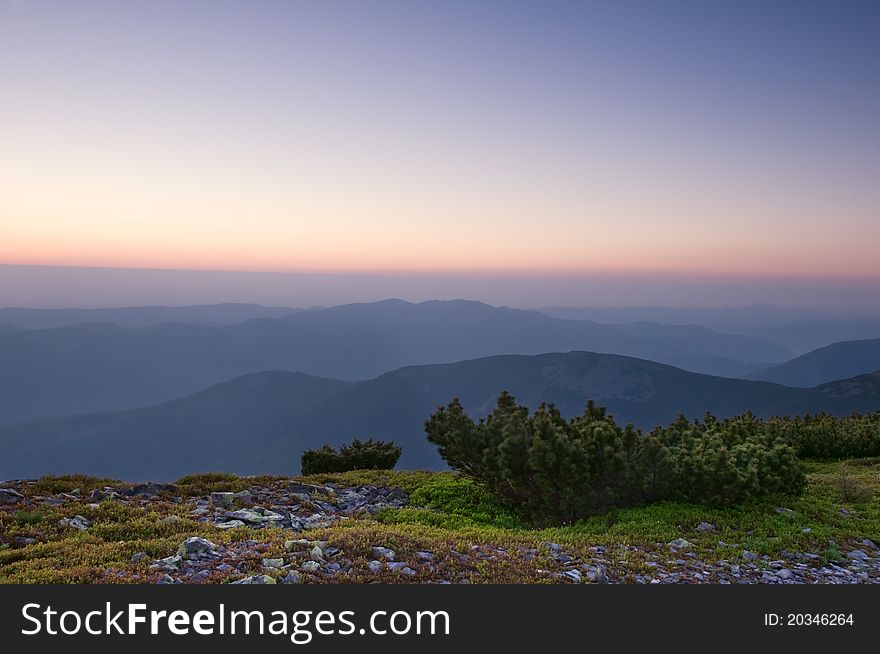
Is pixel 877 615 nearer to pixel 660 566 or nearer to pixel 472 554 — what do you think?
pixel 660 566

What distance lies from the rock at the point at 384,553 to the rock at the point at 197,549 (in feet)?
9.21

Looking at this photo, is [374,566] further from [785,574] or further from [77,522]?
[77,522]

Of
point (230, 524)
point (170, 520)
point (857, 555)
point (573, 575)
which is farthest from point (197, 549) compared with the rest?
point (857, 555)

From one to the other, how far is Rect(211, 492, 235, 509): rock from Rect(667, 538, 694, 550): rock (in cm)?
1132

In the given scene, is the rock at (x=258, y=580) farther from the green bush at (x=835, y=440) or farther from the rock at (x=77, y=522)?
the green bush at (x=835, y=440)

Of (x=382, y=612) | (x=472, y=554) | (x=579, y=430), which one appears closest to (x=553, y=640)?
(x=382, y=612)

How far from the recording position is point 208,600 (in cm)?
723

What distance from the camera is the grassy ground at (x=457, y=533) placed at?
892 centimetres

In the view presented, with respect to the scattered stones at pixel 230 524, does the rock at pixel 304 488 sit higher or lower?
lower

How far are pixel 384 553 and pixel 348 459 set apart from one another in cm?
1584

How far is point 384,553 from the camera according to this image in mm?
9203

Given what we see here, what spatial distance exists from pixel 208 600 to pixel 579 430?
35.8 feet

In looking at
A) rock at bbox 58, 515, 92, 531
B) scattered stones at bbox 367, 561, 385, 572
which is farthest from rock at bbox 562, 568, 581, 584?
rock at bbox 58, 515, 92, 531

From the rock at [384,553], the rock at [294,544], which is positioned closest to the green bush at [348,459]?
the rock at [294,544]
